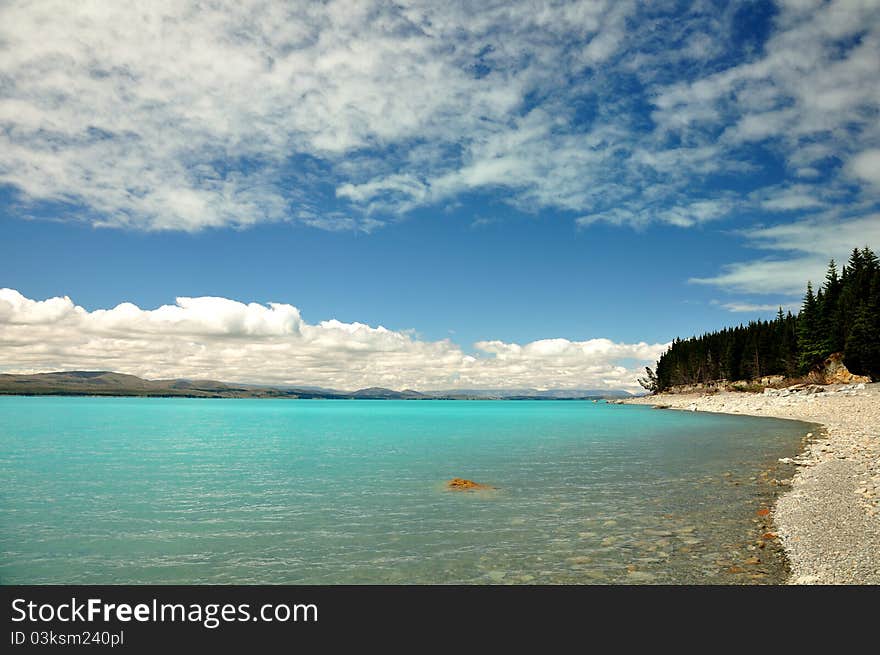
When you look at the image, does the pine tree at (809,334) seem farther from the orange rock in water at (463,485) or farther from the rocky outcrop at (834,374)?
the orange rock in water at (463,485)

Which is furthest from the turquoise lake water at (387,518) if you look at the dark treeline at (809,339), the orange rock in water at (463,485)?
the dark treeline at (809,339)

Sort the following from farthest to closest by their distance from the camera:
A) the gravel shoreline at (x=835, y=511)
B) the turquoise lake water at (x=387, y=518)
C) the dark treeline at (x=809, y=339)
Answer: the dark treeline at (x=809, y=339) < the turquoise lake water at (x=387, y=518) < the gravel shoreline at (x=835, y=511)

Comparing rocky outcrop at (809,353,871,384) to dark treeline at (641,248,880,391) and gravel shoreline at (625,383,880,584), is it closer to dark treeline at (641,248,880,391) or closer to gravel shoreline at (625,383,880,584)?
dark treeline at (641,248,880,391)

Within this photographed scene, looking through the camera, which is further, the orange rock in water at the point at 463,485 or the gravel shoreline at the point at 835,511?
the orange rock in water at the point at 463,485

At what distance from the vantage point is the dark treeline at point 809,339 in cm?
8156

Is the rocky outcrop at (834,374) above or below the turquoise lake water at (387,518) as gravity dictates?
above

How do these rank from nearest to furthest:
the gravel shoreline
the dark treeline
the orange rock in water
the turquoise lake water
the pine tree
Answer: the gravel shoreline < the turquoise lake water < the orange rock in water < the dark treeline < the pine tree

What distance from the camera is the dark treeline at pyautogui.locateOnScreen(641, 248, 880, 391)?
81.6 metres

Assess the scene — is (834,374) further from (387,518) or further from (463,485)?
(387,518)

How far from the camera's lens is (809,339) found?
107m

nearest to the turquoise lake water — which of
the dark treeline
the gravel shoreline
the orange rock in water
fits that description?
the orange rock in water
